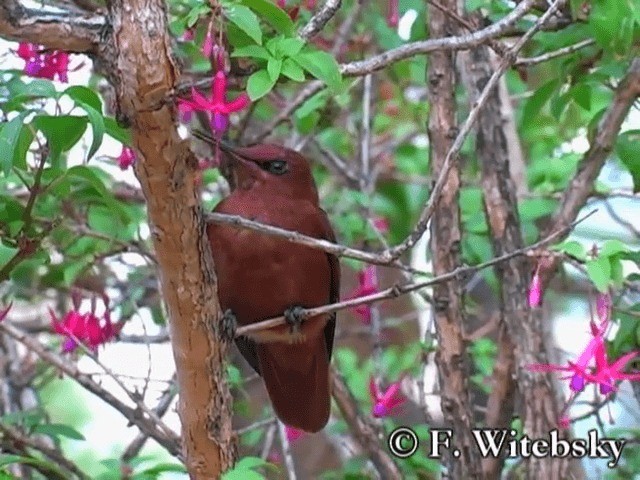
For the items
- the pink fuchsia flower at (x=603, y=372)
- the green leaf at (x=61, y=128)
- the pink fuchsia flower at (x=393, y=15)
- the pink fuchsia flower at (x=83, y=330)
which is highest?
the pink fuchsia flower at (x=393, y=15)

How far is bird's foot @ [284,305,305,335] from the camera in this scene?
300 cm

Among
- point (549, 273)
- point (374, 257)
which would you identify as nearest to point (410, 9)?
point (549, 273)

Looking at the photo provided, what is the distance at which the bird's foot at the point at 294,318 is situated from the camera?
3.00 metres

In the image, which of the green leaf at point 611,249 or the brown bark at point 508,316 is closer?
the green leaf at point 611,249

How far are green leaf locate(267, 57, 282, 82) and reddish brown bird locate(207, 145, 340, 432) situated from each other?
95 centimetres

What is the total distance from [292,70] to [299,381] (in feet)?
4.52

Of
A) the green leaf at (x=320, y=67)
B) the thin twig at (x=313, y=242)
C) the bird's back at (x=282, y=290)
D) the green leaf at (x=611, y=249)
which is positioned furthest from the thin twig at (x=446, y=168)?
the bird's back at (x=282, y=290)

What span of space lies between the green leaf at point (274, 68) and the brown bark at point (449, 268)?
89 cm

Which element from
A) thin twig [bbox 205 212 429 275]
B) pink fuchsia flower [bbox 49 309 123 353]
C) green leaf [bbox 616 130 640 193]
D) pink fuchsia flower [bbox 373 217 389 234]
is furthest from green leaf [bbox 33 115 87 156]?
pink fuchsia flower [bbox 373 217 389 234]

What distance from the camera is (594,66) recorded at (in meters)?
2.92

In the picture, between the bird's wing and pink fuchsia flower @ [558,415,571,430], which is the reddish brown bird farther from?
pink fuchsia flower @ [558,415,571,430]

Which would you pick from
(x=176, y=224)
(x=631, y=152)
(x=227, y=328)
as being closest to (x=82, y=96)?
(x=176, y=224)

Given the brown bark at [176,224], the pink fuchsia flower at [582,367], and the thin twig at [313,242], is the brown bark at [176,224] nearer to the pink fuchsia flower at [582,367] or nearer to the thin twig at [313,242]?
the thin twig at [313,242]

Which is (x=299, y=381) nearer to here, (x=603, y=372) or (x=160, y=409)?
(x=160, y=409)
